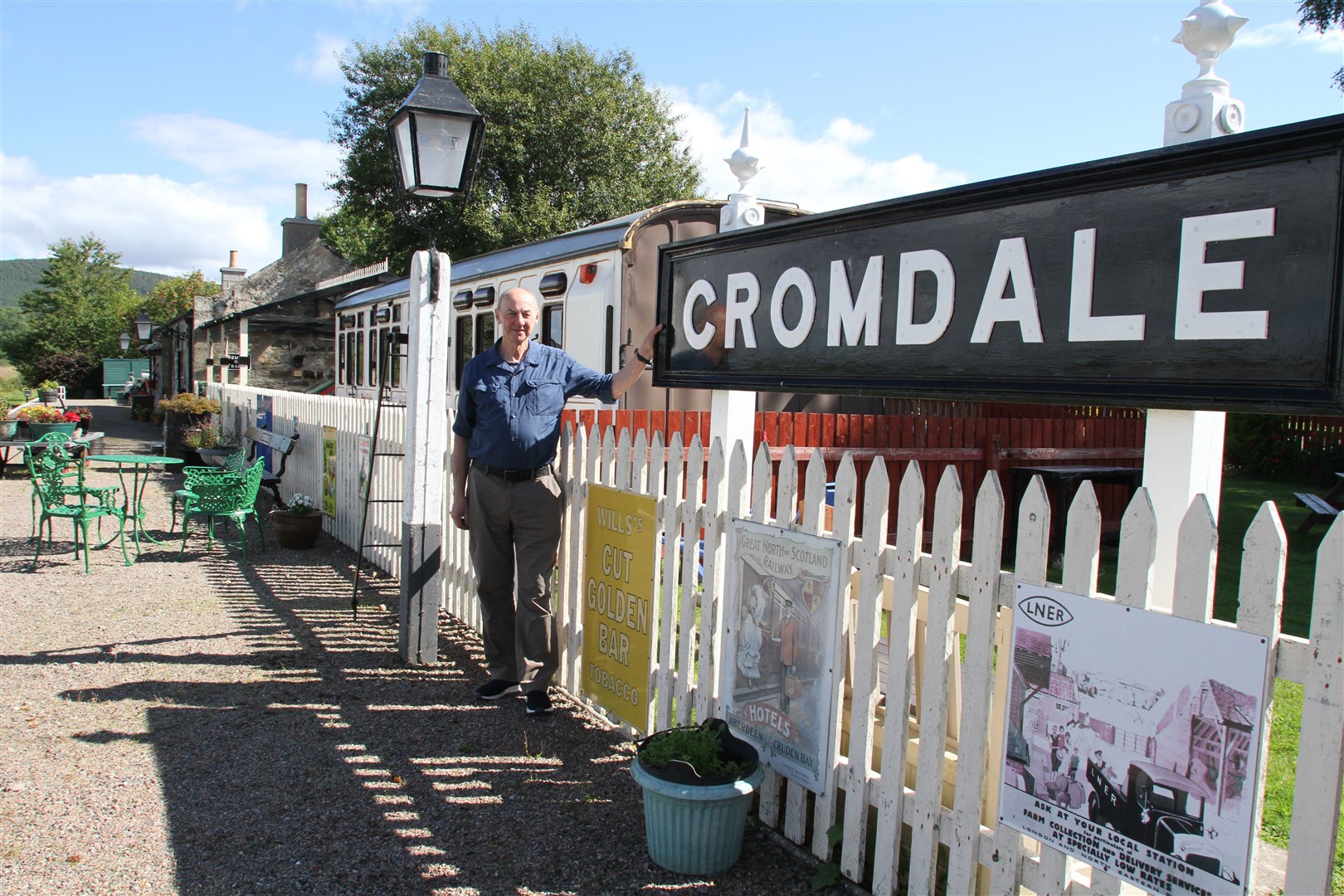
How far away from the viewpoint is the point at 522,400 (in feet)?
14.5

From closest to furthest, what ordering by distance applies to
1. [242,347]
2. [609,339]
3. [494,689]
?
[494,689] < [609,339] < [242,347]

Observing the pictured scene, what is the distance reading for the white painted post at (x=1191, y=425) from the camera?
2148mm

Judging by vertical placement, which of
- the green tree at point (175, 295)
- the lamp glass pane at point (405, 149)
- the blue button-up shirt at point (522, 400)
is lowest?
the blue button-up shirt at point (522, 400)

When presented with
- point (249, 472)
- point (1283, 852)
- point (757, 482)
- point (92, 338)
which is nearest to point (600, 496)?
point (757, 482)

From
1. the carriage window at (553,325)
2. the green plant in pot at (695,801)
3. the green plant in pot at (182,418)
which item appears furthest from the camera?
the green plant in pot at (182,418)

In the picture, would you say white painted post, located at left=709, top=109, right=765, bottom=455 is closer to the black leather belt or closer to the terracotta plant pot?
the black leather belt

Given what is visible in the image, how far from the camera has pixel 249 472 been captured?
8914 millimetres

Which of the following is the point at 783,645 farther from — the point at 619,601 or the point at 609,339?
the point at 609,339

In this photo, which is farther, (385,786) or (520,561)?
(520,561)

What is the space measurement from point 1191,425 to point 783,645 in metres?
1.54

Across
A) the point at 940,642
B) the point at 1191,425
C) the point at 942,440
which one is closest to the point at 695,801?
the point at 940,642

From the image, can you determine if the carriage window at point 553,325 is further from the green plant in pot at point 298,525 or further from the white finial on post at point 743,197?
the white finial on post at point 743,197

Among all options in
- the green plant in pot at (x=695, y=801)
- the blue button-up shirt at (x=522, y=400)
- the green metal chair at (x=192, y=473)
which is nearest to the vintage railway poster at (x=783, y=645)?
the green plant in pot at (x=695, y=801)

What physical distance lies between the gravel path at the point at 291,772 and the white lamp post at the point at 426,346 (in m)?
0.37
